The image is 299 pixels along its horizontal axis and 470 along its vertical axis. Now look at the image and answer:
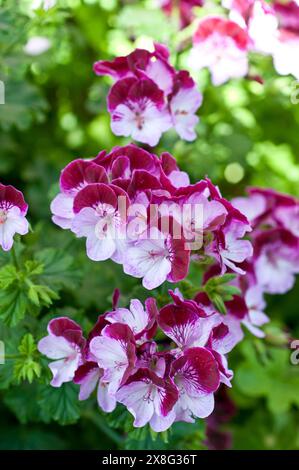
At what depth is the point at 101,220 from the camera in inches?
43.1

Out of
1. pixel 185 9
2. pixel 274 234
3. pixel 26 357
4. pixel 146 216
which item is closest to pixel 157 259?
pixel 146 216

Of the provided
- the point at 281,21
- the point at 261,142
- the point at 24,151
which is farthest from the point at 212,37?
the point at 24,151

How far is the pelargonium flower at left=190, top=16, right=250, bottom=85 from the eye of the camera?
1.37 metres

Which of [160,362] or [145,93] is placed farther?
[145,93]

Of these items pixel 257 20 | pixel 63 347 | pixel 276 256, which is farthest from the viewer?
pixel 276 256

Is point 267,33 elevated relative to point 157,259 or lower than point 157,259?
elevated

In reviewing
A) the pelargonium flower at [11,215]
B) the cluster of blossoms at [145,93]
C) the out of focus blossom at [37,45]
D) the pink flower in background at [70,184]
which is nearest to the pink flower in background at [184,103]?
the cluster of blossoms at [145,93]

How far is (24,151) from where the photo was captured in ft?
6.66

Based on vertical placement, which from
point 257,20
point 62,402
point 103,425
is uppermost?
point 257,20

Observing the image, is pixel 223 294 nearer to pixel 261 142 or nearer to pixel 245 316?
pixel 245 316

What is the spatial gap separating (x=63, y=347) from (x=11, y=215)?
0.72ft

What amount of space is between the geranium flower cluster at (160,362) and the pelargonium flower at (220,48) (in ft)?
1.89

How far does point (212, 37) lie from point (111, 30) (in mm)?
750

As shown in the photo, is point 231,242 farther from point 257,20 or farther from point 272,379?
point 272,379
